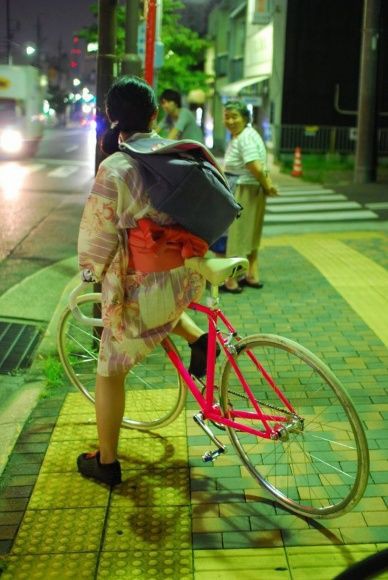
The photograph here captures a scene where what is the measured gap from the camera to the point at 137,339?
342 cm

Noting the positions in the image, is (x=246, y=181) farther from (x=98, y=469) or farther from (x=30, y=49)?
(x=30, y=49)

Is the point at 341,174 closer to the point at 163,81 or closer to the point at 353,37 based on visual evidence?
the point at 353,37

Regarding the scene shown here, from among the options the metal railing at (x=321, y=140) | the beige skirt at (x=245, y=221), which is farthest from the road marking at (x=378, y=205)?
the metal railing at (x=321, y=140)

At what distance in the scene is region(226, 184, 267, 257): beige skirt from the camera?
281 inches

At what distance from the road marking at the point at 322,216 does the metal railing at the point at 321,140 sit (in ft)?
45.6

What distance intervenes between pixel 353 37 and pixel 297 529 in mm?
27563

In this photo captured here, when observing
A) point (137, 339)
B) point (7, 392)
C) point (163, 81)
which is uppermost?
point (163, 81)

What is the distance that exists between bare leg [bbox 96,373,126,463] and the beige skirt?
3.73 metres

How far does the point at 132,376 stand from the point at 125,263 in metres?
1.43

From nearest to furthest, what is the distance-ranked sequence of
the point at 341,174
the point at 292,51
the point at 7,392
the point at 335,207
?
the point at 7,392, the point at 335,207, the point at 341,174, the point at 292,51

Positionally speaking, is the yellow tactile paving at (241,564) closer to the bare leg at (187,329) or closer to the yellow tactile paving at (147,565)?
the yellow tactile paving at (147,565)

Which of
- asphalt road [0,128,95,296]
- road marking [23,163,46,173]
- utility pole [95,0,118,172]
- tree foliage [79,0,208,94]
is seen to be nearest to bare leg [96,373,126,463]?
utility pole [95,0,118,172]

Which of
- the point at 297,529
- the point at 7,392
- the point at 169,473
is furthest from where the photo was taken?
the point at 7,392

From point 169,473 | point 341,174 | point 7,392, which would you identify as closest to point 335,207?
point 341,174
